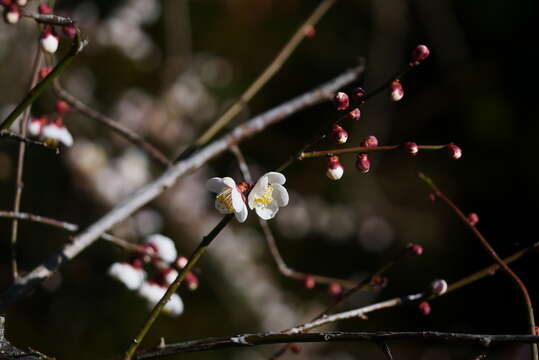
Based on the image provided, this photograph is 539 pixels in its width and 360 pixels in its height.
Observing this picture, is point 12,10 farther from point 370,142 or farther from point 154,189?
point 370,142

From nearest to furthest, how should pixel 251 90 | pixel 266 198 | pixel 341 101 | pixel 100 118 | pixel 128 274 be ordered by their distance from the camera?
pixel 341 101 < pixel 266 198 < pixel 128 274 < pixel 100 118 < pixel 251 90

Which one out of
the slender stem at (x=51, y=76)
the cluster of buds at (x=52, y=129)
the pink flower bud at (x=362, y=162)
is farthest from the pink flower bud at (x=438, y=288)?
the cluster of buds at (x=52, y=129)

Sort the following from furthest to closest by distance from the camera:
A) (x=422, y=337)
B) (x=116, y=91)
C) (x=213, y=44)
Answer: (x=213, y=44) < (x=116, y=91) < (x=422, y=337)

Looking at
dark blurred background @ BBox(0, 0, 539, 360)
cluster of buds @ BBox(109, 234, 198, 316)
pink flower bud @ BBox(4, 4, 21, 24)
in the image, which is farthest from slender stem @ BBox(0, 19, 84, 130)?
dark blurred background @ BBox(0, 0, 539, 360)

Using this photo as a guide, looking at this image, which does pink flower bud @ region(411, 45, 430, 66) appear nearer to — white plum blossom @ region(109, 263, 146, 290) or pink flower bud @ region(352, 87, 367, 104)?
pink flower bud @ region(352, 87, 367, 104)

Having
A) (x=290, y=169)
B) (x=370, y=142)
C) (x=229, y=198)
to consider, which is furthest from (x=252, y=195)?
(x=290, y=169)

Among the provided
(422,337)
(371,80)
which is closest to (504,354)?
(371,80)

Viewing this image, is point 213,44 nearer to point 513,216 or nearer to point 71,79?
point 71,79

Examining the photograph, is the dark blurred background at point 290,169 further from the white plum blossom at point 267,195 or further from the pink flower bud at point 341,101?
the pink flower bud at point 341,101
